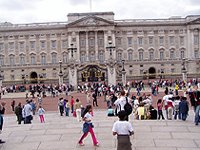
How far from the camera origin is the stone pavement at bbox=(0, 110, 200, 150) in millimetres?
14242

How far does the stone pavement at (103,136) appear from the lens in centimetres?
1424

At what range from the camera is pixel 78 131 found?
56.7ft

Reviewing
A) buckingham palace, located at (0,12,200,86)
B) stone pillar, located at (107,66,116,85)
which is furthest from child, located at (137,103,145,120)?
buckingham palace, located at (0,12,200,86)

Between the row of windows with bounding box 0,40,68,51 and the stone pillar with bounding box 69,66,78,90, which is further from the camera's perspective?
the row of windows with bounding box 0,40,68,51

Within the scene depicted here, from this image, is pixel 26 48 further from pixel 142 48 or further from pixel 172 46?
pixel 172 46

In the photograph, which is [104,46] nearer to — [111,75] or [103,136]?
[111,75]

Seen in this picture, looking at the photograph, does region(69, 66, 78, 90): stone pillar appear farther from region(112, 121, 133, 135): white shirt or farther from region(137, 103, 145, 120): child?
region(112, 121, 133, 135): white shirt

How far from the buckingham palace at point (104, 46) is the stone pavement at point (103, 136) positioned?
70018mm

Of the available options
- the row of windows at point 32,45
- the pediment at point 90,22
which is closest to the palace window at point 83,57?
the row of windows at point 32,45

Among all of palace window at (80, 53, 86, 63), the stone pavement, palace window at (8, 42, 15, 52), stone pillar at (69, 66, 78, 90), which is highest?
palace window at (8, 42, 15, 52)

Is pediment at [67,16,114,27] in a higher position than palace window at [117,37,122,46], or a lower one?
higher

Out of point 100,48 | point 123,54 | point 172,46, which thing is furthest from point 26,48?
point 172,46

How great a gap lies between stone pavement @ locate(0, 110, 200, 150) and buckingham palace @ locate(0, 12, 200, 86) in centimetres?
7002

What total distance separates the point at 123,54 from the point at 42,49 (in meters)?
20.1
